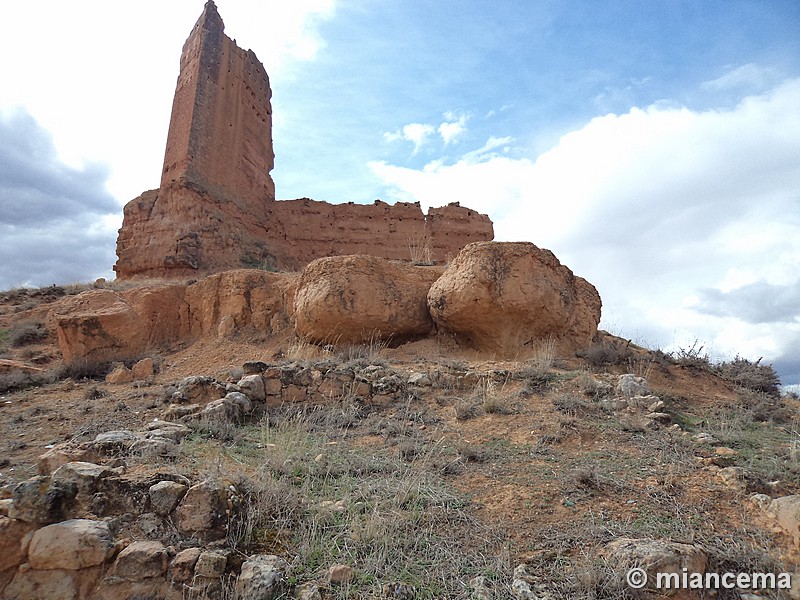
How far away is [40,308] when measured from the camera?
1410cm

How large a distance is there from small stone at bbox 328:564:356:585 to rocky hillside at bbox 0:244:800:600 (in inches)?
0.5

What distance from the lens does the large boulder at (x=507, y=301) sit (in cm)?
799

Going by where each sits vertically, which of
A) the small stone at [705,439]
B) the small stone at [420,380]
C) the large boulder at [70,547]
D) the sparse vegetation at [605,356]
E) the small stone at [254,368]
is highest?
the sparse vegetation at [605,356]

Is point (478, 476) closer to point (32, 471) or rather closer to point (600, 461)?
point (600, 461)

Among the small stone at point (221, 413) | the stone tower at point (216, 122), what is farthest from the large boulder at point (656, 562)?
the stone tower at point (216, 122)

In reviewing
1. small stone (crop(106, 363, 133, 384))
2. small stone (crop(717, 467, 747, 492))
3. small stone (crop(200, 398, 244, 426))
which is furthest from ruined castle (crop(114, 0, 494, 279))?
small stone (crop(717, 467, 747, 492))

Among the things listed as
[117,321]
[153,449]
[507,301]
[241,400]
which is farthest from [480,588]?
[117,321]

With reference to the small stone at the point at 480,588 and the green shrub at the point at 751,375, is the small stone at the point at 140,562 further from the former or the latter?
the green shrub at the point at 751,375

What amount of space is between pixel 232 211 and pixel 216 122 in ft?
9.23

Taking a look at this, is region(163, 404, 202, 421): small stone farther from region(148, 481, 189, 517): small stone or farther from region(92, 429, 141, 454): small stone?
region(148, 481, 189, 517): small stone

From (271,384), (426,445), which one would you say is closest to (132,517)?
(426,445)

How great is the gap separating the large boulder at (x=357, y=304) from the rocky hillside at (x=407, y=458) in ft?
0.13

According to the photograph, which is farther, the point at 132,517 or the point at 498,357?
the point at 498,357

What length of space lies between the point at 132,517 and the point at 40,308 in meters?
14.0
